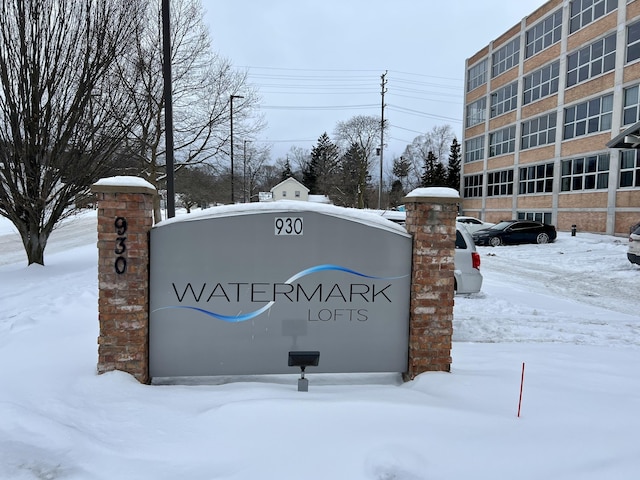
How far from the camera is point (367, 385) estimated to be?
387 centimetres

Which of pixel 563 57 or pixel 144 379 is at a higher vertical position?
pixel 563 57

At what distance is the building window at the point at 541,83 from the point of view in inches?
1051

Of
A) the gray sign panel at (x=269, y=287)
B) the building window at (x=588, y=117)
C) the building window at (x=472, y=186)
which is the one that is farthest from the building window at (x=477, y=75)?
the gray sign panel at (x=269, y=287)

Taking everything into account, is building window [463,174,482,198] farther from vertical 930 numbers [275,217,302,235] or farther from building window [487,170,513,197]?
vertical 930 numbers [275,217,302,235]

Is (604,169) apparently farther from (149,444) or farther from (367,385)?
(149,444)

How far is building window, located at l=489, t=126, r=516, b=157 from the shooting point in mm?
31062

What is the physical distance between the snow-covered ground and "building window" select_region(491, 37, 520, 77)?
32.1 m

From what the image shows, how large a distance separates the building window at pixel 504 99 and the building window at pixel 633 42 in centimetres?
958

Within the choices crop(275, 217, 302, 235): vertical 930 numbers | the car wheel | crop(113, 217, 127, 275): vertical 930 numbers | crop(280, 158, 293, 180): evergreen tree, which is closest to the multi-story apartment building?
the car wheel

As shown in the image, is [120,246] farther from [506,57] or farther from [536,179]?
[506,57]

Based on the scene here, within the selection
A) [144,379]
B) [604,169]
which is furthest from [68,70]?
[604,169]

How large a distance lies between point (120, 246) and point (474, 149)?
123 feet

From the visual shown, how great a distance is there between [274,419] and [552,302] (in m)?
7.40

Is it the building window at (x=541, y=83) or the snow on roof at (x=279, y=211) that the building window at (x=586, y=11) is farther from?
the snow on roof at (x=279, y=211)
